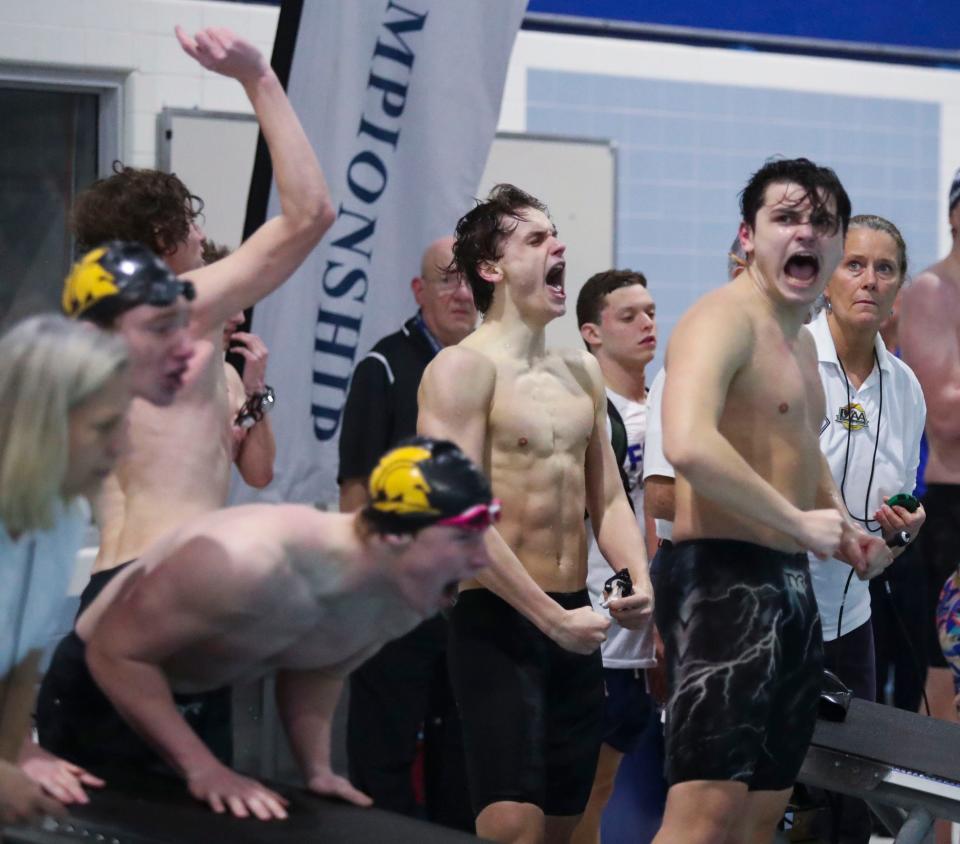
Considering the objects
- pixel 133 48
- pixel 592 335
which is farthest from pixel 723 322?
pixel 133 48

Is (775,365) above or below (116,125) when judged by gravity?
below

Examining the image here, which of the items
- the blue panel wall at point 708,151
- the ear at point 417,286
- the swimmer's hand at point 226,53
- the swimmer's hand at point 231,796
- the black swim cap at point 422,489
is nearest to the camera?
the black swim cap at point 422,489

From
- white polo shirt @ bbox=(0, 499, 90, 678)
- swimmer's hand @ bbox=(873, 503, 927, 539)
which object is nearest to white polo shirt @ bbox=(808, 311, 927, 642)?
swimmer's hand @ bbox=(873, 503, 927, 539)

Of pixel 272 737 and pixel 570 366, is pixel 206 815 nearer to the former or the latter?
pixel 570 366

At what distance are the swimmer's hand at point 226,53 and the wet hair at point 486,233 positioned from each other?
0.95m

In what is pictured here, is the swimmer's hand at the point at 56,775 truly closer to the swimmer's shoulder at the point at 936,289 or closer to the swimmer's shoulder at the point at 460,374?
the swimmer's shoulder at the point at 460,374

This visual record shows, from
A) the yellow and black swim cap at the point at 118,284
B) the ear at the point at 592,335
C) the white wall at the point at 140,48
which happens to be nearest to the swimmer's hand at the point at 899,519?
the ear at the point at 592,335

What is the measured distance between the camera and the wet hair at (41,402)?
7.15ft

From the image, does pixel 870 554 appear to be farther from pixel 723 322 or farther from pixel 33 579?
pixel 33 579

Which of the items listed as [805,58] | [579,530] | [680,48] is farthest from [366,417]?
[805,58]

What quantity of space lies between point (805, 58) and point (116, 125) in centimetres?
353

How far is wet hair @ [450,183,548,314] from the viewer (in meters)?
3.62

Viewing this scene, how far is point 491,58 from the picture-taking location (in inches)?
193

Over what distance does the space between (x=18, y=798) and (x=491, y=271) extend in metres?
1.79
